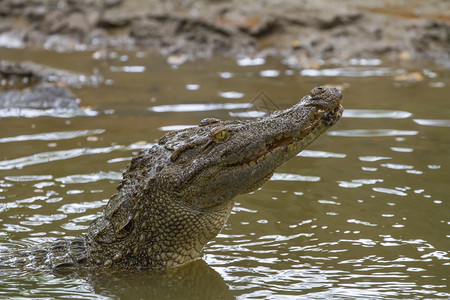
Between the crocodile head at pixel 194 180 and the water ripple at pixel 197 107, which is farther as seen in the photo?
the water ripple at pixel 197 107

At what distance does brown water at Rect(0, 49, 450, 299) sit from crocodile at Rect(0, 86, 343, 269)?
17cm

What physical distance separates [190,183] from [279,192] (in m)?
1.92

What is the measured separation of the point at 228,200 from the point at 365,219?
1529 millimetres

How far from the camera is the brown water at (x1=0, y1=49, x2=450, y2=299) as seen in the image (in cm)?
443

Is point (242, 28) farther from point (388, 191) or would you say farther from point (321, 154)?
point (388, 191)

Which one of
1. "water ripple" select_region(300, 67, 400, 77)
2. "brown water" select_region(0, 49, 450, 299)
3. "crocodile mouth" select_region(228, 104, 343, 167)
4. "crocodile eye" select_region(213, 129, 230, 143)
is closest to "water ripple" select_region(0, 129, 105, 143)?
"brown water" select_region(0, 49, 450, 299)

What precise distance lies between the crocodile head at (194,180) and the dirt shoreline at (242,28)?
23.6 ft

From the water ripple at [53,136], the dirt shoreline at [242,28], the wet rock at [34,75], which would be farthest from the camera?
the dirt shoreline at [242,28]

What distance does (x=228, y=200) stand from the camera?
4.39 metres

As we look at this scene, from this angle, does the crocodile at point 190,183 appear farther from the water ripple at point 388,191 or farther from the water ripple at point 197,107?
the water ripple at point 197,107

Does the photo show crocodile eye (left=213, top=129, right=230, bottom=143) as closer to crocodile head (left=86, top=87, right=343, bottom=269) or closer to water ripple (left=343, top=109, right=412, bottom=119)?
crocodile head (left=86, top=87, right=343, bottom=269)

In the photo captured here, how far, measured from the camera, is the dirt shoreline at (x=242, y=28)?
1182 cm

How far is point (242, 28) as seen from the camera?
41.9ft

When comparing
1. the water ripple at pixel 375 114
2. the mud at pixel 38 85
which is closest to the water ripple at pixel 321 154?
the water ripple at pixel 375 114
